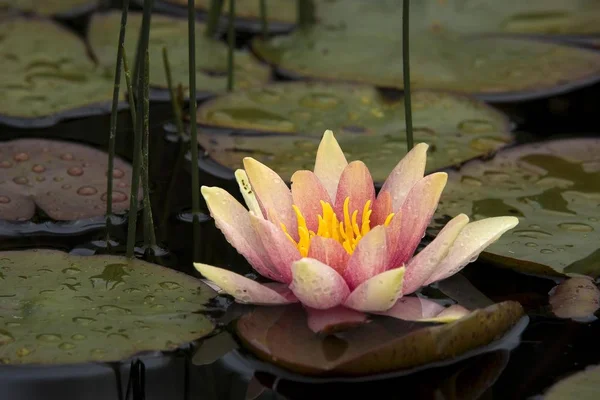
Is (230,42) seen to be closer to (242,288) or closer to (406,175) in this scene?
(406,175)

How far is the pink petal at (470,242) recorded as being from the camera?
64.1 inches

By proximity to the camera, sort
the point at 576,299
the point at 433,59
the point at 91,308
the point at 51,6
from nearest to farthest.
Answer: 1. the point at 91,308
2. the point at 576,299
3. the point at 433,59
4. the point at 51,6

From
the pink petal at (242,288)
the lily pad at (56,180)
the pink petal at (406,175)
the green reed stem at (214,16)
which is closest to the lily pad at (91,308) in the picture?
the pink petal at (242,288)

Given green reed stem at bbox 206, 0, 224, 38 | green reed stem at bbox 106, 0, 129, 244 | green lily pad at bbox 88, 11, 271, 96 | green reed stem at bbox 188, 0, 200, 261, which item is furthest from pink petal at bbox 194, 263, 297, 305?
green reed stem at bbox 206, 0, 224, 38

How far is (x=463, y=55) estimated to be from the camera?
306cm

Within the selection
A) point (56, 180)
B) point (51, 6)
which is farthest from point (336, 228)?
point (51, 6)

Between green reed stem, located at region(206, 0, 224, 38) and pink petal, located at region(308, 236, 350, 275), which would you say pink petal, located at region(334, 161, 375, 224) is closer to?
pink petal, located at region(308, 236, 350, 275)

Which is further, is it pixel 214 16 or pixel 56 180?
pixel 214 16

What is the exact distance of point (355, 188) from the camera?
5.68 feet

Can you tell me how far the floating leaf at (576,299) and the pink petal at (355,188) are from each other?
423 mm

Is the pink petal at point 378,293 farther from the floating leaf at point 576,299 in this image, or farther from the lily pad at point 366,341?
the floating leaf at point 576,299

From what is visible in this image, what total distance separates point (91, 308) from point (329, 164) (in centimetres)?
56

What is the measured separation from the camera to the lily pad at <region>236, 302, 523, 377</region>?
149 cm

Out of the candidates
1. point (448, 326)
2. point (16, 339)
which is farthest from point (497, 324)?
point (16, 339)
